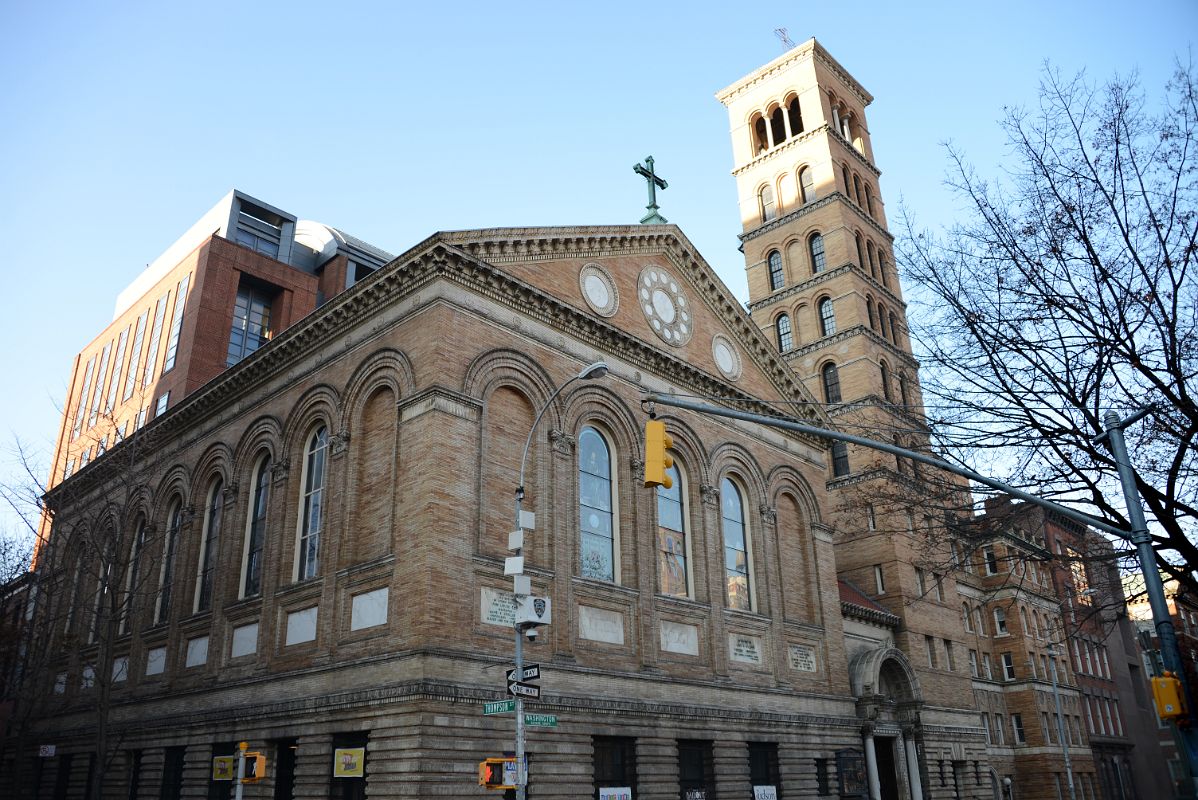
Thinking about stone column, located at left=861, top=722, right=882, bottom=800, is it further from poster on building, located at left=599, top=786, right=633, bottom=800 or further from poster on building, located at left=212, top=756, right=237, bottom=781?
poster on building, located at left=212, top=756, right=237, bottom=781

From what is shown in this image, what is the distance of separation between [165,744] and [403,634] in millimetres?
10985

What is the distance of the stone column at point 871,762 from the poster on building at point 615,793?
449 inches

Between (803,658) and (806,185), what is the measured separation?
28.0 m

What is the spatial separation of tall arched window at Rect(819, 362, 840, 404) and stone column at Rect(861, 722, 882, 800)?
17.7 m

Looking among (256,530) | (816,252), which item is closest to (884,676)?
(816,252)

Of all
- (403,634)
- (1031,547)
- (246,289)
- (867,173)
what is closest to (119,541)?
(403,634)

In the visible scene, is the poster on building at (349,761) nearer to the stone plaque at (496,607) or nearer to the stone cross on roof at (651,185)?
the stone plaque at (496,607)

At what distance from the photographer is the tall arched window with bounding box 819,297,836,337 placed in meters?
46.4

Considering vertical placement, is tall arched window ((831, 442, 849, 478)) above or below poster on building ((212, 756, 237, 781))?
above

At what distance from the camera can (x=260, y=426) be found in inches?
1048

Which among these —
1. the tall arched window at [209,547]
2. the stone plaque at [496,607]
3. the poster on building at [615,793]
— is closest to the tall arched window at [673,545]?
the poster on building at [615,793]

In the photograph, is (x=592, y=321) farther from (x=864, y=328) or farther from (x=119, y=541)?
(x=864, y=328)

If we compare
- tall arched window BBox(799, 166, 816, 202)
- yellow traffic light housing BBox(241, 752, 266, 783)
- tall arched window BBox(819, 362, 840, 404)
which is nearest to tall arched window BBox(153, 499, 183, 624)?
yellow traffic light housing BBox(241, 752, 266, 783)

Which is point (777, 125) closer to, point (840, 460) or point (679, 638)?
point (840, 460)
